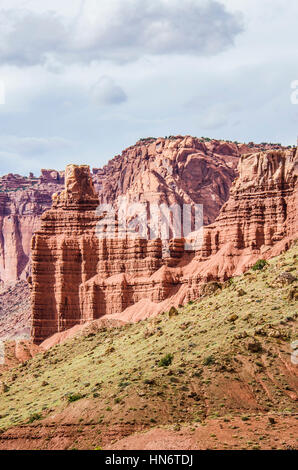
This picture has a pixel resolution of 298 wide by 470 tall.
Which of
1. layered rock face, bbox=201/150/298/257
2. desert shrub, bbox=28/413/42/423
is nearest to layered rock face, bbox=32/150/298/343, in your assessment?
layered rock face, bbox=201/150/298/257

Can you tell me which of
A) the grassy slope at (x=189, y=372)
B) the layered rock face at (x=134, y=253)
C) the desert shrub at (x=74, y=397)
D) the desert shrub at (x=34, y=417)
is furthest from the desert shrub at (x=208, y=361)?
the layered rock face at (x=134, y=253)

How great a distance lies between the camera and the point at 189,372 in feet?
237

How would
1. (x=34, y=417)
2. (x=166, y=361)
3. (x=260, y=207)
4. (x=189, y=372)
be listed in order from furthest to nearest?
(x=260, y=207) → (x=166, y=361) → (x=34, y=417) → (x=189, y=372)

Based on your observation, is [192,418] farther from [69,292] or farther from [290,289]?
[69,292]

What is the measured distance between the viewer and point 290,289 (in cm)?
8250

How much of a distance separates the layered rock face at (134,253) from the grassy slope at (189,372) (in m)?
28.8

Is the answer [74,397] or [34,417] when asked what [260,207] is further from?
[34,417]

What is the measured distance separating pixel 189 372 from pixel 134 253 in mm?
61750

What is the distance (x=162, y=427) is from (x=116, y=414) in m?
4.35

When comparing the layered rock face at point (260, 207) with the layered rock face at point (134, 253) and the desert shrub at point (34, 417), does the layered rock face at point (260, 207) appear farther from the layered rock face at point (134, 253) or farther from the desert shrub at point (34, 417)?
the desert shrub at point (34, 417)

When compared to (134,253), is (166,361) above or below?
below

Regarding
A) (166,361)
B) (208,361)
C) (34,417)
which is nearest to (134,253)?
(166,361)

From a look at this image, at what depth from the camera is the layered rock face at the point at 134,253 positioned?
130 m

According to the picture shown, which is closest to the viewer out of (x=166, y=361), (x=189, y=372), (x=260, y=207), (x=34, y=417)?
(x=189, y=372)
